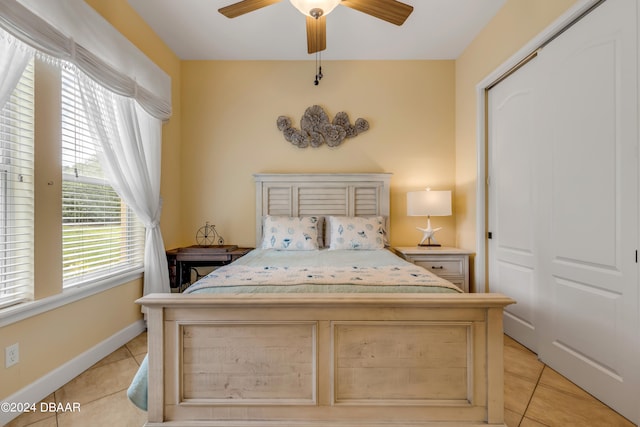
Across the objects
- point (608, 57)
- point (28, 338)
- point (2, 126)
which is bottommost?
point (28, 338)

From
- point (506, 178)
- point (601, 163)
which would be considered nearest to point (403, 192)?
point (506, 178)

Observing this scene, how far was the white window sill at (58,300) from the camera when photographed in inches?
60.0

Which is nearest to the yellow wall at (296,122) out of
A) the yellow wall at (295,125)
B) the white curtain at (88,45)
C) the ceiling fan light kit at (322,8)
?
the yellow wall at (295,125)

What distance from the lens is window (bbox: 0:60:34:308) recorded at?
1552 millimetres

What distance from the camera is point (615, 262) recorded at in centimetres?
161

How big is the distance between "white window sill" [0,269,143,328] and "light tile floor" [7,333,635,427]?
1.67 ft

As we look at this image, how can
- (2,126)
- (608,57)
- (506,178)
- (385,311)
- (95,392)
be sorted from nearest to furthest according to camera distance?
(385,311)
(2,126)
(608,57)
(95,392)
(506,178)

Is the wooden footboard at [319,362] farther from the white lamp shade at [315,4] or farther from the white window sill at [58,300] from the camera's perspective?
the white lamp shade at [315,4]

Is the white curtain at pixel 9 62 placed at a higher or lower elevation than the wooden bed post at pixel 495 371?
higher

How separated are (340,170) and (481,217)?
5.09ft

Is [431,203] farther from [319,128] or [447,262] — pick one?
[319,128]

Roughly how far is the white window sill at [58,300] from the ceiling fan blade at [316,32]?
233cm

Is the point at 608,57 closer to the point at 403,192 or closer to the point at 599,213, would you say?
the point at 599,213

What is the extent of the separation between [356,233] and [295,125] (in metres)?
1.47
